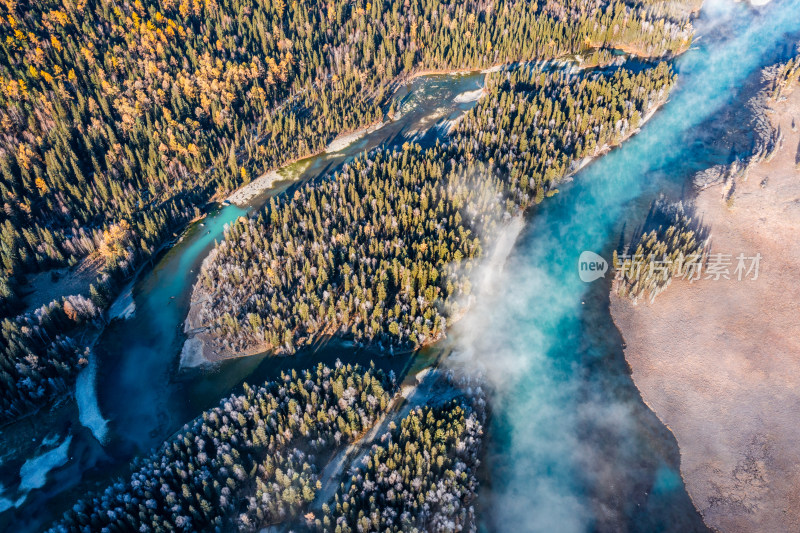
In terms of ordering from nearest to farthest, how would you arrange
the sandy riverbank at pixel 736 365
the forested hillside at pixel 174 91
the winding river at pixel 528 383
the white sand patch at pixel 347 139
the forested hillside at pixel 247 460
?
1. the forested hillside at pixel 247 460
2. the sandy riverbank at pixel 736 365
3. the winding river at pixel 528 383
4. the forested hillside at pixel 174 91
5. the white sand patch at pixel 347 139

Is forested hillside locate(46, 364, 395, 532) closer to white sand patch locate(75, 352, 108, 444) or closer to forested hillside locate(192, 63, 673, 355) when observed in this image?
white sand patch locate(75, 352, 108, 444)

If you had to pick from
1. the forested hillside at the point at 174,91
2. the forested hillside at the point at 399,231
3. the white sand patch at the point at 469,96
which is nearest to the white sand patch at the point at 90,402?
the forested hillside at the point at 174,91

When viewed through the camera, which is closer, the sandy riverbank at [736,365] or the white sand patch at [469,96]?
the sandy riverbank at [736,365]

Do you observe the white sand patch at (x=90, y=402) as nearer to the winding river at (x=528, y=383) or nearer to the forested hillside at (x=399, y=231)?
the winding river at (x=528, y=383)

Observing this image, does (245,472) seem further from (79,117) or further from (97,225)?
(79,117)

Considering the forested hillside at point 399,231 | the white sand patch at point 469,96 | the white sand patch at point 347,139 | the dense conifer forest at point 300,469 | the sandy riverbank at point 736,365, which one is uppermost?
the white sand patch at point 469,96

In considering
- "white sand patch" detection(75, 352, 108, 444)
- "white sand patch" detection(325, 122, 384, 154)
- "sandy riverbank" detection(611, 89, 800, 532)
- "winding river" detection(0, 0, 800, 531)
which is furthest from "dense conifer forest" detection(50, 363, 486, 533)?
"white sand patch" detection(325, 122, 384, 154)
